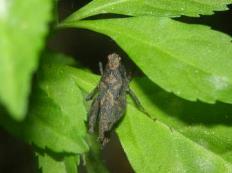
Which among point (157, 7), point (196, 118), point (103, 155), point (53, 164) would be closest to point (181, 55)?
point (157, 7)

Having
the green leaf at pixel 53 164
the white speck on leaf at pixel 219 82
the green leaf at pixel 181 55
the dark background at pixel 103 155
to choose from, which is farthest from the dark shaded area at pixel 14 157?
the white speck on leaf at pixel 219 82

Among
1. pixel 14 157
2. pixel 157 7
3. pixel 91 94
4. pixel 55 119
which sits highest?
pixel 157 7

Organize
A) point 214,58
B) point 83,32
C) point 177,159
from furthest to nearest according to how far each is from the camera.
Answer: point 83,32 < point 177,159 < point 214,58

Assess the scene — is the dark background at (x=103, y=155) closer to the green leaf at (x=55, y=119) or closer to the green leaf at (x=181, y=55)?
the green leaf at (x=55, y=119)

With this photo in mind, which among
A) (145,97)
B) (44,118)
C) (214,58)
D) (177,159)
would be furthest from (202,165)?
(44,118)

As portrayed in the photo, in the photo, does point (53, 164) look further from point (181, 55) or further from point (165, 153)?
point (181, 55)

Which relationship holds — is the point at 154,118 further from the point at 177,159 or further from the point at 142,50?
the point at 142,50
